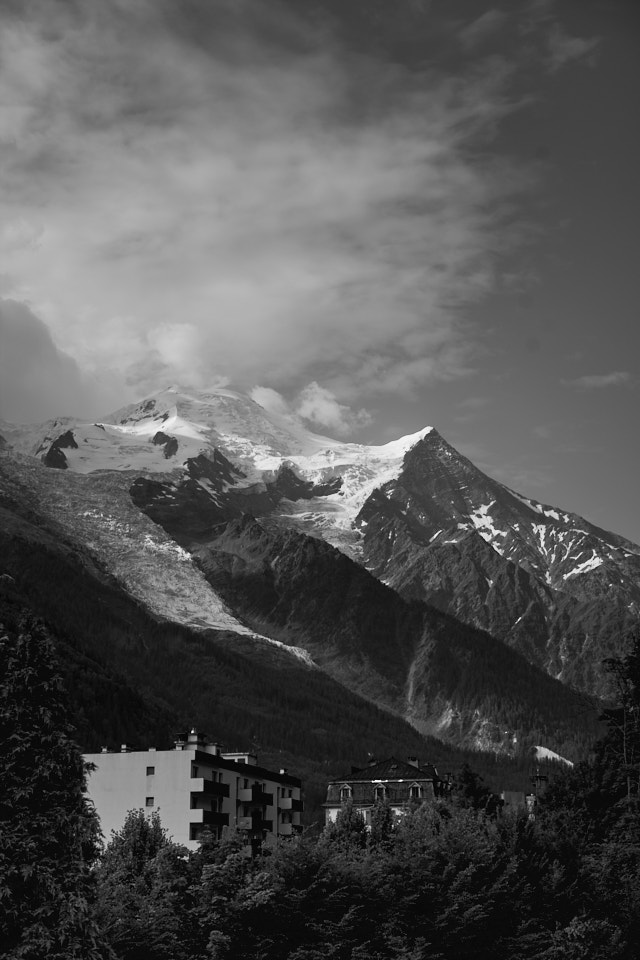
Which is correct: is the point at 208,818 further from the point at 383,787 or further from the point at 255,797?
the point at 383,787

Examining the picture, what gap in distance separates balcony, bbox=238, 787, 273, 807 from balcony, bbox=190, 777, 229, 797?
6.76 meters

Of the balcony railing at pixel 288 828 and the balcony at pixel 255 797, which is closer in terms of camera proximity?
the balcony at pixel 255 797

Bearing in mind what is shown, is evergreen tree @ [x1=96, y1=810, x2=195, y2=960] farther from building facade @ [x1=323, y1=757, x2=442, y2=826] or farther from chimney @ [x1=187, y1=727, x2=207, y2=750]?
building facade @ [x1=323, y1=757, x2=442, y2=826]

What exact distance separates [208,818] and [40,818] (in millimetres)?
83394

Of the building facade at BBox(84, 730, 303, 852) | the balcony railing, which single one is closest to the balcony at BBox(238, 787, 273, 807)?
the building facade at BBox(84, 730, 303, 852)

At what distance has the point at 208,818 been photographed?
132 metres

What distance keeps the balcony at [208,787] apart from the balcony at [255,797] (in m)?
6.76

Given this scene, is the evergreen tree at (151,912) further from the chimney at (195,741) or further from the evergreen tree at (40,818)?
the chimney at (195,741)

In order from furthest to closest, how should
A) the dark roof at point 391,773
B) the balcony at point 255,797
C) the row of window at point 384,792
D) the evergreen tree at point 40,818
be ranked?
the dark roof at point 391,773, the row of window at point 384,792, the balcony at point 255,797, the evergreen tree at point 40,818

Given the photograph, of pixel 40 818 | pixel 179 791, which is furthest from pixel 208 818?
pixel 40 818

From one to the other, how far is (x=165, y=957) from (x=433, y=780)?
107 m

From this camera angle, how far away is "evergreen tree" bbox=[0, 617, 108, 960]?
50.1 metres

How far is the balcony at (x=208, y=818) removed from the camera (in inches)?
5162

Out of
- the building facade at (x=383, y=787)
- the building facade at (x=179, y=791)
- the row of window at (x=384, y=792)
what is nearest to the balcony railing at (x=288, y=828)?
the building facade at (x=383, y=787)
